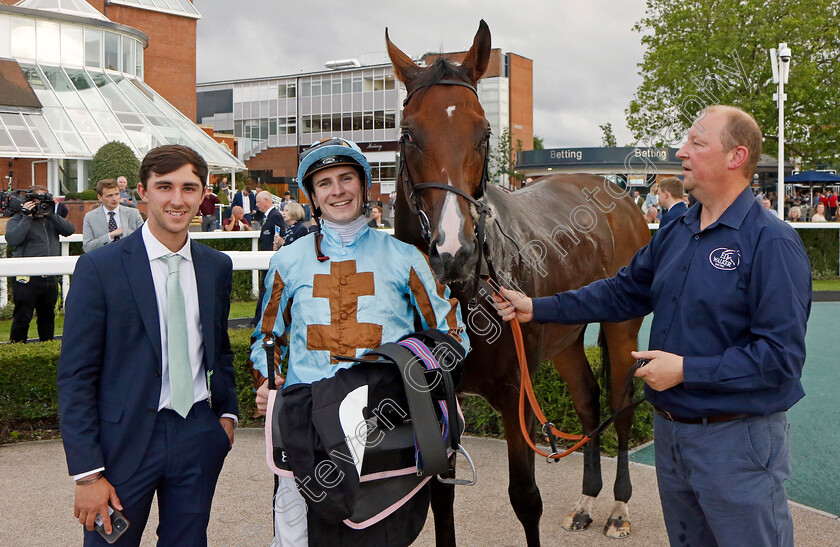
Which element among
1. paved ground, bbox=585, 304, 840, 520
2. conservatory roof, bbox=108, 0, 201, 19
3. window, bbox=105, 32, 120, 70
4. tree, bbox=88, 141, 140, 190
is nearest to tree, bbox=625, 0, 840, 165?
paved ground, bbox=585, 304, 840, 520

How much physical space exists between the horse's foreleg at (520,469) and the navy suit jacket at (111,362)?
1504 millimetres

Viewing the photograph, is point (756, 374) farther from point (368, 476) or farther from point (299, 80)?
point (299, 80)

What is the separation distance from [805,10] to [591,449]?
70.3 ft

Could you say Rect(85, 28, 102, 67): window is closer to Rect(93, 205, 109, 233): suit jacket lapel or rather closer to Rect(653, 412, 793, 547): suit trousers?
Rect(93, 205, 109, 233): suit jacket lapel

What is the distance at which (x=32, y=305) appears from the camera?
7289 millimetres

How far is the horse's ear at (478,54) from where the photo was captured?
2865mm

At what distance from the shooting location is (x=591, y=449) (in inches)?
163

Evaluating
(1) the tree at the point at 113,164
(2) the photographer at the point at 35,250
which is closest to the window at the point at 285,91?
(1) the tree at the point at 113,164

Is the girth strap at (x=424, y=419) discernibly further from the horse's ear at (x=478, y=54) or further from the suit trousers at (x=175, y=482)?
the horse's ear at (x=478, y=54)

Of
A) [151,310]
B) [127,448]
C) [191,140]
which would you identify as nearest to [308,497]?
[127,448]

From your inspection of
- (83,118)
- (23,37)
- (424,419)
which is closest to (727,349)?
(424,419)

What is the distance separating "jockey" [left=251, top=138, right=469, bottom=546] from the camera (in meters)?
2.25

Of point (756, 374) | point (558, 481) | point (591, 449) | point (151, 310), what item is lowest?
point (558, 481)

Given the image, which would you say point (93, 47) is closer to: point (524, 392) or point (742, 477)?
point (524, 392)
